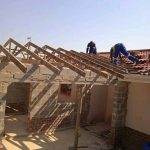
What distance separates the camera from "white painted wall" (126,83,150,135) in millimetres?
11141

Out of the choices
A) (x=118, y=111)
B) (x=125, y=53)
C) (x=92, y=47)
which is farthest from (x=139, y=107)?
(x=92, y=47)

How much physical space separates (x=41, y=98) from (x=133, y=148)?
4741 mm

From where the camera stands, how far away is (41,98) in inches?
502

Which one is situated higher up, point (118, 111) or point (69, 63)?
point (69, 63)

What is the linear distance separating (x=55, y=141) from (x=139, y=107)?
3.97 m

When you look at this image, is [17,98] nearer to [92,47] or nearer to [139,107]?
[92,47]

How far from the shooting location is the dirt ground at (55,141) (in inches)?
432

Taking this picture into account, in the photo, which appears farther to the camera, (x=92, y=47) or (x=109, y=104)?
(x=92, y=47)

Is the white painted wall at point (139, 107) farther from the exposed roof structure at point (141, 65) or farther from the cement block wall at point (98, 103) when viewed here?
the cement block wall at point (98, 103)

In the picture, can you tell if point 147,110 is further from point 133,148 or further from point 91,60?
point 91,60

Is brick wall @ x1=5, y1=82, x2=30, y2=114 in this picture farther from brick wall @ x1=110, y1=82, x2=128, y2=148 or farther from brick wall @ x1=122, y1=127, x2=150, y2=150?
brick wall @ x1=122, y1=127, x2=150, y2=150

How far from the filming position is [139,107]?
1154 cm

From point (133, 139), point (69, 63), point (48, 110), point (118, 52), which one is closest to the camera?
point (69, 63)

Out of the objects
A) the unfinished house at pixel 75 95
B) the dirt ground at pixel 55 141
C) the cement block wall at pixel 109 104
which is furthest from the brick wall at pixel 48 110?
the cement block wall at pixel 109 104
